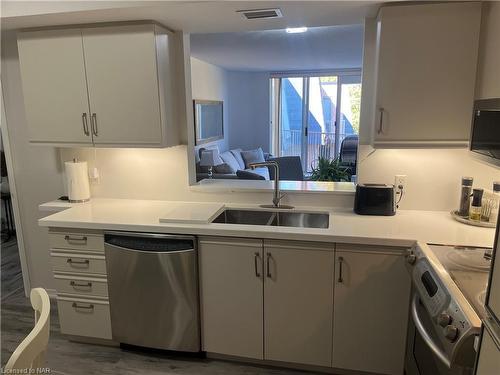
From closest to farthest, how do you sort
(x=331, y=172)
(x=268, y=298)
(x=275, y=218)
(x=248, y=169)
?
1. (x=268, y=298)
2. (x=275, y=218)
3. (x=331, y=172)
4. (x=248, y=169)

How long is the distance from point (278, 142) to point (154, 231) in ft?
18.9

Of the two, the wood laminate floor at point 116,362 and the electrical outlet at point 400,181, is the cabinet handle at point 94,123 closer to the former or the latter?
the wood laminate floor at point 116,362

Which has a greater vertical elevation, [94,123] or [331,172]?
[94,123]

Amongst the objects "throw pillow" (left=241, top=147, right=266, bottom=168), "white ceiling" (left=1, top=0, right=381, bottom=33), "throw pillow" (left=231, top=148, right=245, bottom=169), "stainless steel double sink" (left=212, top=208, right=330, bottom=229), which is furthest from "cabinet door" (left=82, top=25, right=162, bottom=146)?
"throw pillow" (left=241, top=147, right=266, bottom=168)

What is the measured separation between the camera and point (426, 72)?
196cm

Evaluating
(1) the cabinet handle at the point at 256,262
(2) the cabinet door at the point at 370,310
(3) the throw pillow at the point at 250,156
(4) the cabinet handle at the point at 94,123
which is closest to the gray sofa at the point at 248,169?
(3) the throw pillow at the point at 250,156

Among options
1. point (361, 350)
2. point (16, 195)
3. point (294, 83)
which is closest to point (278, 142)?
point (294, 83)

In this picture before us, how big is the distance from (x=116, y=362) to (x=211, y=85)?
16.1 ft

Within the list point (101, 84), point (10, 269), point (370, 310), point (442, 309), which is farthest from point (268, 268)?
point (10, 269)

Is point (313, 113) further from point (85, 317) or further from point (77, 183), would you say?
point (85, 317)

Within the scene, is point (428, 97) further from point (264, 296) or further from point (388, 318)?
point (264, 296)

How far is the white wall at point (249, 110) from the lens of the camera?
24.1 feet

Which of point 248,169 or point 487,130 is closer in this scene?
point 487,130

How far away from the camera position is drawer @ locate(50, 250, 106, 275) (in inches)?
89.5
